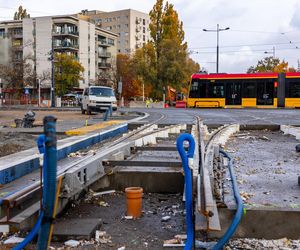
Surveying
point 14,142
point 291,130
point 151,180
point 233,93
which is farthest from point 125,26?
point 151,180

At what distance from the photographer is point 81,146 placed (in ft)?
30.8

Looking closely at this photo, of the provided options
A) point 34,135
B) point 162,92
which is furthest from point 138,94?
point 34,135

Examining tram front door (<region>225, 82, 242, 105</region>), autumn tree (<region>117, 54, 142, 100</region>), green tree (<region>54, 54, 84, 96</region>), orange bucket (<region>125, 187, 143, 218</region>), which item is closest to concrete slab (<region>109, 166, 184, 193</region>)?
orange bucket (<region>125, 187, 143, 218</region>)

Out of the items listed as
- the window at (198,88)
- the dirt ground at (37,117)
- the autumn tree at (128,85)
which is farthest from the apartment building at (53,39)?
the dirt ground at (37,117)

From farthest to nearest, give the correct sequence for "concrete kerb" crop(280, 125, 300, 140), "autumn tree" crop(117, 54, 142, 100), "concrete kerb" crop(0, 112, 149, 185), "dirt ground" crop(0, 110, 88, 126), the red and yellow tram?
"autumn tree" crop(117, 54, 142, 100)
the red and yellow tram
"dirt ground" crop(0, 110, 88, 126)
"concrete kerb" crop(280, 125, 300, 140)
"concrete kerb" crop(0, 112, 149, 185)

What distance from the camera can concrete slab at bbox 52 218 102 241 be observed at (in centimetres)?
426

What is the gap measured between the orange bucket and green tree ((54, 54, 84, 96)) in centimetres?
8173

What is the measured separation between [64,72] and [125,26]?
54.4 meters

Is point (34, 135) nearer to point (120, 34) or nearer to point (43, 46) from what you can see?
point (43, 46)

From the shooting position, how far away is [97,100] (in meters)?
31.8

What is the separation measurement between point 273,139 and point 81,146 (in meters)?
5.97

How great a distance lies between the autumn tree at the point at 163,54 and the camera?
6366cm

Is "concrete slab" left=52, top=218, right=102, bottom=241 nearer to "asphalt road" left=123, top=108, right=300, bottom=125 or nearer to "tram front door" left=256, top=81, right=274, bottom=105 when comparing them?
Answer: "asphalt road" left=123, top=108, right=300, bottom=125

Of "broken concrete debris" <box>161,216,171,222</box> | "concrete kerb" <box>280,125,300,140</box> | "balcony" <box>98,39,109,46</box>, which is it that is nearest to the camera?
"broken concrete debris" <box>161,216,171,222</box>
